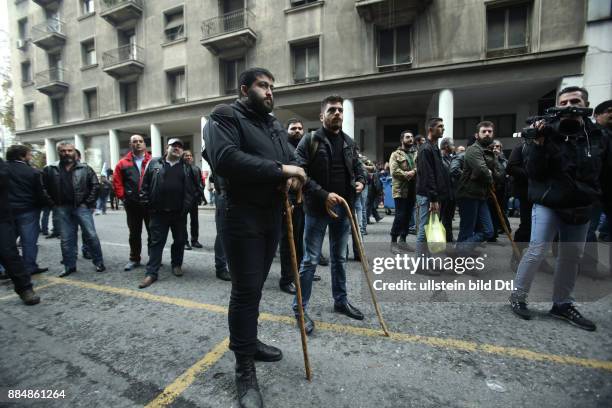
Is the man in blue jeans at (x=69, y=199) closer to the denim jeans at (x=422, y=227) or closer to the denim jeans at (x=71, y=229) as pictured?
the denim jeans at (x=71, y=229)

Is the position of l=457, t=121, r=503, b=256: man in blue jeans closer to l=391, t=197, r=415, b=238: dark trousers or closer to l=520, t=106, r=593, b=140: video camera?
l=391, t=197, r=415, b=238: dark trousers

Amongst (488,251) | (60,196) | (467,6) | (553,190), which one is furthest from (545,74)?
(60,196)

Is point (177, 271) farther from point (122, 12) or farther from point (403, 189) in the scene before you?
point (122, 12)

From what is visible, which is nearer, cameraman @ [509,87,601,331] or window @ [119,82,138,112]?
cameraman @ [509,87,601,331]

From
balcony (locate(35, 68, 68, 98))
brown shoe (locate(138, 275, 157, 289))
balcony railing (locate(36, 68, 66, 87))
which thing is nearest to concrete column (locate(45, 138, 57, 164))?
balcony (locate(35, 68, 68, 98))

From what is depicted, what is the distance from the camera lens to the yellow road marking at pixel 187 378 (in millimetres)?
1900

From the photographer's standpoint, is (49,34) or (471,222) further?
(49,34)

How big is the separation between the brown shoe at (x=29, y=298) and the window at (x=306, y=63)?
41.9 feet

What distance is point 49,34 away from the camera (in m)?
20.5

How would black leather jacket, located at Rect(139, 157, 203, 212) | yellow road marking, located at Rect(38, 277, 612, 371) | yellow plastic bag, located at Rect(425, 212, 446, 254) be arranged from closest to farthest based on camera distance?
yellow road marking, located at Rect(38, 277, 612, 371)
yellow plastic bag, located at Rect(425, 212, 446, 254)
black leather jacket, located at Rect(139, 157, 203, 212)

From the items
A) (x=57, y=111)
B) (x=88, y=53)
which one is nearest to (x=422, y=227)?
(x=88, y=53)

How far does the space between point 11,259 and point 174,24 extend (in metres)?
17.6

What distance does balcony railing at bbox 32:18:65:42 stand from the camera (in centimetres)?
2097

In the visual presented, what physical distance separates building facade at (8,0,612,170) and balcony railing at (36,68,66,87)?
0.33 feet
